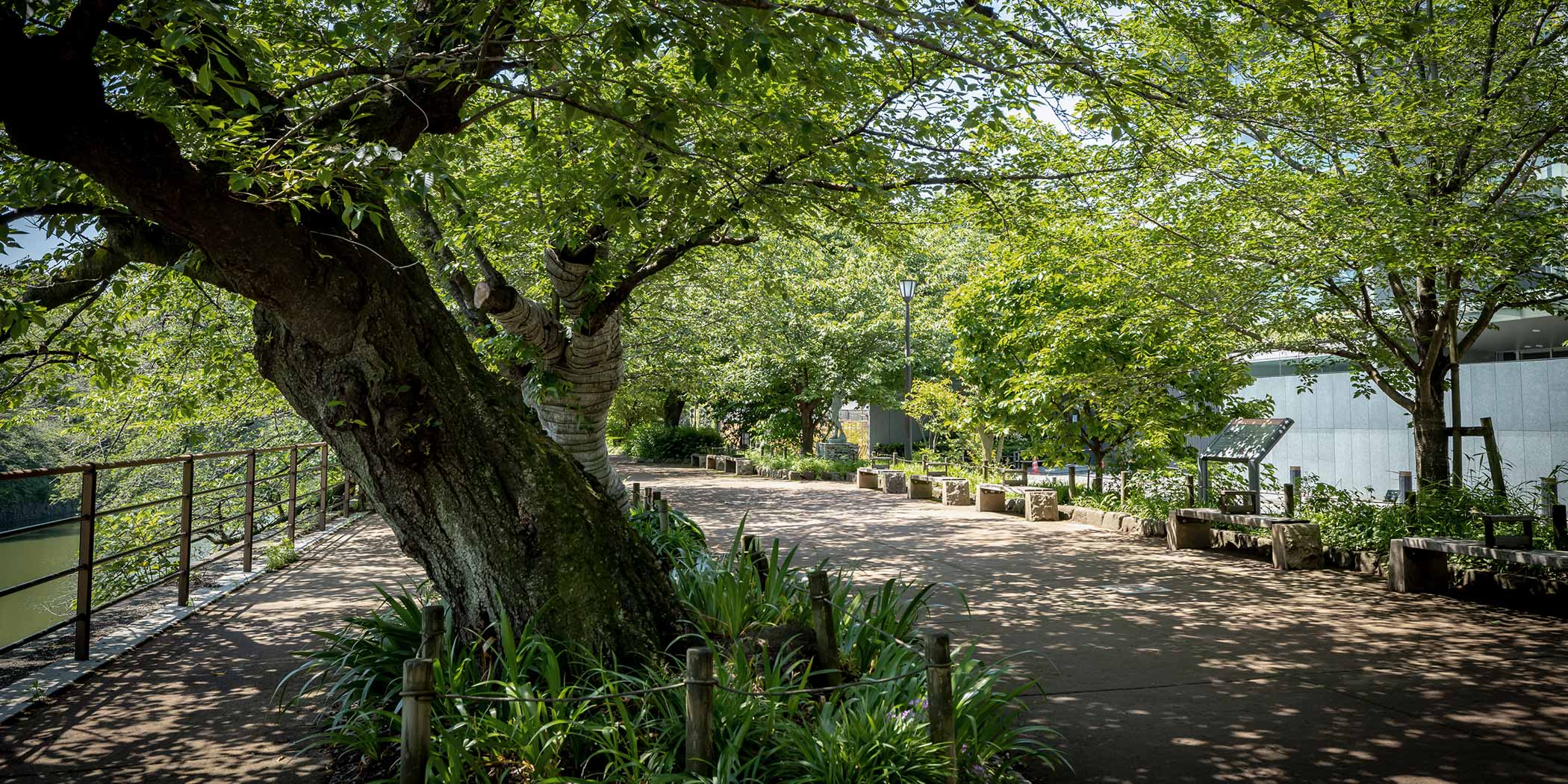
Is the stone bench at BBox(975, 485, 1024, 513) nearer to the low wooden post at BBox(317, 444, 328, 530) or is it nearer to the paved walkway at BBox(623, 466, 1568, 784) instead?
the paved walkway at BBox(623, 466, 1568, 784)

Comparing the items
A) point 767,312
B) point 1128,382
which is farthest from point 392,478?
point 767,312

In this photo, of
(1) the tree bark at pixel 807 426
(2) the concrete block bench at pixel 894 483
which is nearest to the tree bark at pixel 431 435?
(2) the concrete block bench at pixel 894 483

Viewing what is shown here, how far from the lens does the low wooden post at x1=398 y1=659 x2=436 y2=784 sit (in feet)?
10.9

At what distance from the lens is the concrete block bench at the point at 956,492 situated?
1716 cm

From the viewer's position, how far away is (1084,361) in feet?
46.9

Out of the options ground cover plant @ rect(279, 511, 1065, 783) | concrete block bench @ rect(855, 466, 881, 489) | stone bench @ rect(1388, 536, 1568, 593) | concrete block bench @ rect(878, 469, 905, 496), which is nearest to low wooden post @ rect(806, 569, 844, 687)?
ground cover plant @ rect(279, 511, 1065, 783)

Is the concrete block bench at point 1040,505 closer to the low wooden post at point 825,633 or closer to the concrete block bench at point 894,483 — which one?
the concrete block bench at point 894,483

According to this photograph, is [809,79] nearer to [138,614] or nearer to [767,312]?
[138,614]

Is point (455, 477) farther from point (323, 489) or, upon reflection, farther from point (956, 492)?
point (956, 492)

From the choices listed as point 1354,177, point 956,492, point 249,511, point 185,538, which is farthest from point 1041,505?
point 185,538

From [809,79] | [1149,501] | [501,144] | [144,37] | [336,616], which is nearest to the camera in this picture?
[144,37]

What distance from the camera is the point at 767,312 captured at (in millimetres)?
21562

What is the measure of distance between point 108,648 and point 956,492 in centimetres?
1347

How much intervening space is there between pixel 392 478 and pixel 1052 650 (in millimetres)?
4486
